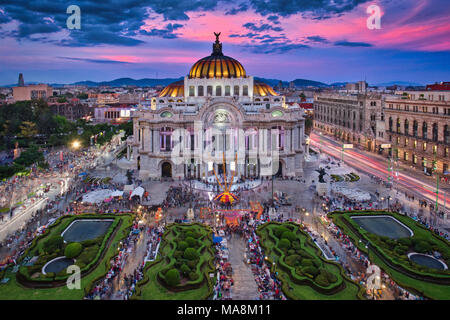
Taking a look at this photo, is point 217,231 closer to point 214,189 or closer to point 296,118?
point 214,189

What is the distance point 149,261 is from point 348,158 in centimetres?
5733

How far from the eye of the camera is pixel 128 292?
86.4ft

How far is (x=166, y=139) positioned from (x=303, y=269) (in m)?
38.6

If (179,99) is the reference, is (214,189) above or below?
below

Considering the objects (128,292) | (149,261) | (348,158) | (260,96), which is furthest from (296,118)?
(128,292)

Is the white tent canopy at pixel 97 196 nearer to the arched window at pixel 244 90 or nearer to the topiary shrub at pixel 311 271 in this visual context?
the topiary shrub at pixel 311 271

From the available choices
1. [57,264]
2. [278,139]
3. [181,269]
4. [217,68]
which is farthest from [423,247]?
[217,68]

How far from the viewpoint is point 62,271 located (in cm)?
2825

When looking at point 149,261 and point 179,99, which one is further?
point 179,99

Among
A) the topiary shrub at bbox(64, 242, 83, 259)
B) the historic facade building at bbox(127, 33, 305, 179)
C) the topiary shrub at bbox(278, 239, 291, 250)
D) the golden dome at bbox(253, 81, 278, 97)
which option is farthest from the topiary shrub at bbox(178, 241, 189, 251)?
the golden dome at bbox(253, 81, 278, 97)

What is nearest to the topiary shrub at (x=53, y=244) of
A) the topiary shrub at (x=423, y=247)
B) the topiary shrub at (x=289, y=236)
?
the topiary shrub at (x=289, y=236)

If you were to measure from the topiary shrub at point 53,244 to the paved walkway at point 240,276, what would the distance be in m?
15.2

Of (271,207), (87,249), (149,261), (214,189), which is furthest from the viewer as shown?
(214,189)

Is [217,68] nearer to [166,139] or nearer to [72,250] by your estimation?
[166,139]
